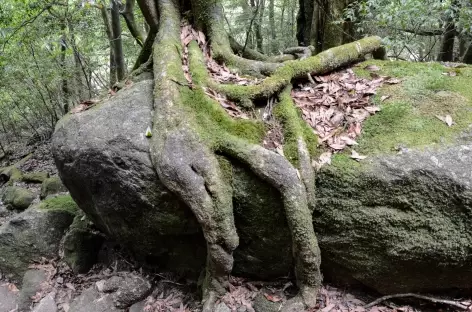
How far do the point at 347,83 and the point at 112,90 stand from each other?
339cm

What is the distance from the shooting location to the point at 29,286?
528cm

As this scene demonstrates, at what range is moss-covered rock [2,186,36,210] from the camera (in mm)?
7879

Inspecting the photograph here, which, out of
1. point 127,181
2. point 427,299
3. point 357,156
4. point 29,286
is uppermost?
point 357,156

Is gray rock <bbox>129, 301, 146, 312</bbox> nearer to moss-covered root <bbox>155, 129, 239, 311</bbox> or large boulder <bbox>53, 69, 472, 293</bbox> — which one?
large boulder <bbox>53, 69, 472, 293</bbox>

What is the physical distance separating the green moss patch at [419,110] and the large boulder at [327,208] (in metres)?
0.18

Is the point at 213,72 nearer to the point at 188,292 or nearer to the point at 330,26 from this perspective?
the point at 330,26

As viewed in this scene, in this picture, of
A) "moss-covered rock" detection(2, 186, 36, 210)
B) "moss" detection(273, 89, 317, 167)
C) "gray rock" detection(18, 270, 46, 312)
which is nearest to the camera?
"moss" detection(273, 89, 317, 167)

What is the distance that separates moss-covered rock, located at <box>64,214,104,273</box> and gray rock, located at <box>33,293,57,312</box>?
48 centimetres

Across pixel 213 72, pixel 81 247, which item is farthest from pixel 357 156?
pixel 81 247

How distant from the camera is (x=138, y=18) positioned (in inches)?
541

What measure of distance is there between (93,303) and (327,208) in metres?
3.26

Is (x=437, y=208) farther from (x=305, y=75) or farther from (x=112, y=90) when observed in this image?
(x=112, y=90)

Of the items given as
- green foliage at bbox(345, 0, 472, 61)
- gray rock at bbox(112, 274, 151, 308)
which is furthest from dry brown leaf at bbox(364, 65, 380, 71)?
gray rock at bbox(112, 274, 151, 308)

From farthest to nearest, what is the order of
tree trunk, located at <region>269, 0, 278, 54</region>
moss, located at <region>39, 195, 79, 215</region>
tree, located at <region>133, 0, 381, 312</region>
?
tree trunk, located at <region>269, 0, 278, 54</region> → moss, located at <region>39, 195, 79, 215</region> → tree, located at <region>133, 0, 381, 312</region>
